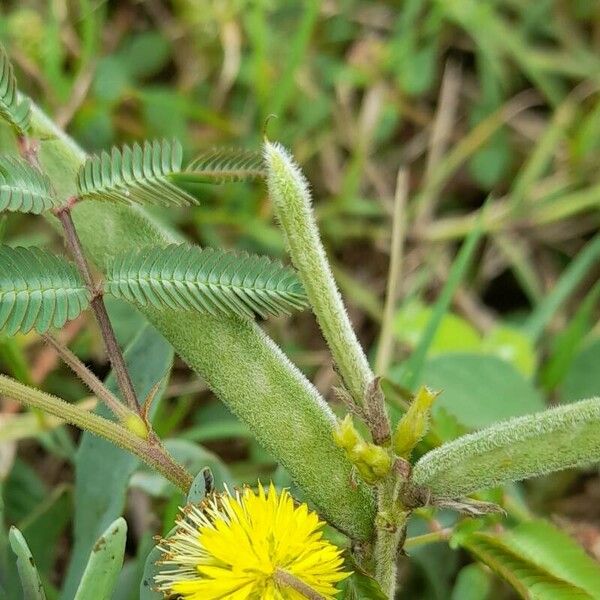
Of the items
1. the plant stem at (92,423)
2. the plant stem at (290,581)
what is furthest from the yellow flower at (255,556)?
the plant stem at (92,423)

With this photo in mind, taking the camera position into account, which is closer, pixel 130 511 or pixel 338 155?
pixel 130 511

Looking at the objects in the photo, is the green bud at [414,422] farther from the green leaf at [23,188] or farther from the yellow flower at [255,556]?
the green leaf at [23,188]

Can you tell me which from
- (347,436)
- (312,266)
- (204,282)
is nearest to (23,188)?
(204,282)

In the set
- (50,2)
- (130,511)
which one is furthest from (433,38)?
(130,511)

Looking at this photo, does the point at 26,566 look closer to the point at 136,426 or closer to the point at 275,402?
the point at 136,426

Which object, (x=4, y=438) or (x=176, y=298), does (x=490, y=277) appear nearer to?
(x=4, y=438)

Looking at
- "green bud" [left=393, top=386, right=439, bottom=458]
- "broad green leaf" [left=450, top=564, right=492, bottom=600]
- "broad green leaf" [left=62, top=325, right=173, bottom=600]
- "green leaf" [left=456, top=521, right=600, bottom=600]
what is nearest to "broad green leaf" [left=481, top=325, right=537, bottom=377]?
"broad green leaf" [left=450, top=564, right=492, bottom=600]

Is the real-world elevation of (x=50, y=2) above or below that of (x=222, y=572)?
above
